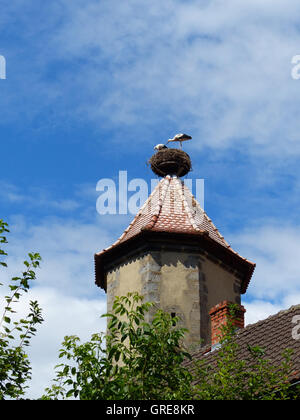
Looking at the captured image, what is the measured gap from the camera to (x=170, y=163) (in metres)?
21.4

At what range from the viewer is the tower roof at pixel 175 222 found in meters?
18.8

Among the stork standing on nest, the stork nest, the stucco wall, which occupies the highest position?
the stork standing on nest

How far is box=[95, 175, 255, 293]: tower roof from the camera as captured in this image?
18.8 m

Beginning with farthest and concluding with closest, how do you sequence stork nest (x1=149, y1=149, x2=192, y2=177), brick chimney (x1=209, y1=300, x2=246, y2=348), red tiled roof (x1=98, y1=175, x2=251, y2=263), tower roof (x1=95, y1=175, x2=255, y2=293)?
stork nest (x1=149, y1=149, x2=192, y2=177), red tiled roof (x1=98, y1=175, x2=251, y2=263), tower roof (x1=95, y1=175, x2=255, y2=293), brick chimney (x1=209, y1=300, x2=246, y2=348)

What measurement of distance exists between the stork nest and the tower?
3.23 ft

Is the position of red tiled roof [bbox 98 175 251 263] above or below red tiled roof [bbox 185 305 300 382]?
above

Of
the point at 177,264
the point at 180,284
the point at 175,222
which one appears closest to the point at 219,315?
the point at 180,284

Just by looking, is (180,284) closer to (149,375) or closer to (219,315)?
(219,315)

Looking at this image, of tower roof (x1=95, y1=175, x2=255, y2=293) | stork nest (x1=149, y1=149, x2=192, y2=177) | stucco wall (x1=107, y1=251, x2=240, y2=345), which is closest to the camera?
stucco wall (x1=107, y1=251, x2=240, y2=345)

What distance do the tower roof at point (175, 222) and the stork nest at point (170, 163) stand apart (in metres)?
0.40

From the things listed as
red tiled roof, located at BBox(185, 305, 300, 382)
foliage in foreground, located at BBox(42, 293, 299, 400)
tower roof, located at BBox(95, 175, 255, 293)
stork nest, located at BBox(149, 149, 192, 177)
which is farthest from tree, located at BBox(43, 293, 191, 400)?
stork nest, located at BBox(149, 149, 192, 177)

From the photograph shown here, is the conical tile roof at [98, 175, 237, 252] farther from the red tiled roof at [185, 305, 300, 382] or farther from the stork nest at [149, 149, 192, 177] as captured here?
the red tiled roof at [185, 305, 300, 382]

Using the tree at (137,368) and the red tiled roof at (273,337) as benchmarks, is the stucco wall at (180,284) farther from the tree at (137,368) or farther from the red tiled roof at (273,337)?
the tree at (137,368)

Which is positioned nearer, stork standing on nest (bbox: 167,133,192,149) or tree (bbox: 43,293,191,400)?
tree (bbox: 43,293,191,400)
